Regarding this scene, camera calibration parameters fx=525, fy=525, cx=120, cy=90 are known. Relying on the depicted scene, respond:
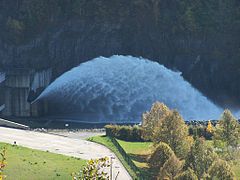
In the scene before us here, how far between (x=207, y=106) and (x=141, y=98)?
13706mm


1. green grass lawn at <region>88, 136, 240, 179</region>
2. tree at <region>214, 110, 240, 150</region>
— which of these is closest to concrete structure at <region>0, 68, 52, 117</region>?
green grass lawn at <region>88, 136, 240, 179</region>

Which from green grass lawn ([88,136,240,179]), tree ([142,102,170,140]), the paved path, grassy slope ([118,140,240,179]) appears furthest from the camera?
tree ([142,102,170,140])

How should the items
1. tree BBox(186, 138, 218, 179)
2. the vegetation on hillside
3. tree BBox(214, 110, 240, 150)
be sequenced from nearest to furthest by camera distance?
1. the vegetation on hillside
2. tree BBox(186, 138, 218, 179)
3. tree BBox(214, 110, 240, 150)

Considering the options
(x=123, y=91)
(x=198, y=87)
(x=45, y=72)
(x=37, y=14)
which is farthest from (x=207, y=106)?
(x=37, y=14)

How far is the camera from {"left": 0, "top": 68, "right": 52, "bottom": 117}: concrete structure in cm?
10556

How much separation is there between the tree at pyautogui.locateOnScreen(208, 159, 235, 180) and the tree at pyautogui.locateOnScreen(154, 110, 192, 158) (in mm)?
13799

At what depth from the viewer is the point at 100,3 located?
122500 millimetres

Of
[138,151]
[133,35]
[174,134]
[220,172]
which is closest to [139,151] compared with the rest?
[138,151]

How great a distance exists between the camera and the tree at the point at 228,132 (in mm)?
60969

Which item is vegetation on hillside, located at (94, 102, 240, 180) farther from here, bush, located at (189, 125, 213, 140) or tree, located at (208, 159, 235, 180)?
bush, located at (189, 125, 213, 140)

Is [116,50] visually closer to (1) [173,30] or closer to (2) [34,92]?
(1) [173,30]

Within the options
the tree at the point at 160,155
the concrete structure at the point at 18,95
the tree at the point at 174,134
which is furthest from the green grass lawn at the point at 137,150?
the concrete structure at the point at 18,95

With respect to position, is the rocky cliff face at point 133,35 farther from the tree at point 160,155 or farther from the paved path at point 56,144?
the tree at point 160,155

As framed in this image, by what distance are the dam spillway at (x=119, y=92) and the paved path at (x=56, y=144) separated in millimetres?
27172
